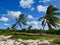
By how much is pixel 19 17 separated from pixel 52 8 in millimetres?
20001

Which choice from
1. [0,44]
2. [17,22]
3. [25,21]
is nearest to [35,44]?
A: [0,44]

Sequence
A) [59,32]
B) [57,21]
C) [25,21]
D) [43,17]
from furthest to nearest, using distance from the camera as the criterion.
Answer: [25,21] → [59,32] → [43,17] → [57,21]

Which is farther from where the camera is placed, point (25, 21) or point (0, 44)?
point (25, 21)

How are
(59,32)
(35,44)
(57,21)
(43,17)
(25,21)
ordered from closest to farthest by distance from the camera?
(35,44), (57,21), (43,17), (59,32), (25,21)

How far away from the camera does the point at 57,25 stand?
3139cm

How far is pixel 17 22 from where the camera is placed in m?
52.4

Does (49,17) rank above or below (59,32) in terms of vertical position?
above

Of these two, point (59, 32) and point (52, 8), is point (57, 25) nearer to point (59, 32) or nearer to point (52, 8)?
point (52, 8)

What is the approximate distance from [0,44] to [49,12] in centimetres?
2287

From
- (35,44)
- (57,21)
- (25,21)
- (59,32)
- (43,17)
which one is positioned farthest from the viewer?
(25,21)

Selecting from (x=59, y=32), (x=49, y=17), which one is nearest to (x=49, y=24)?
(x=49, y=17)

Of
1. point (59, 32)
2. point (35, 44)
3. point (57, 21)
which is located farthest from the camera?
point (59, 32)

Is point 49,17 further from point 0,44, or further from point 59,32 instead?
point 0,44

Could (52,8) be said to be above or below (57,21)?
above
